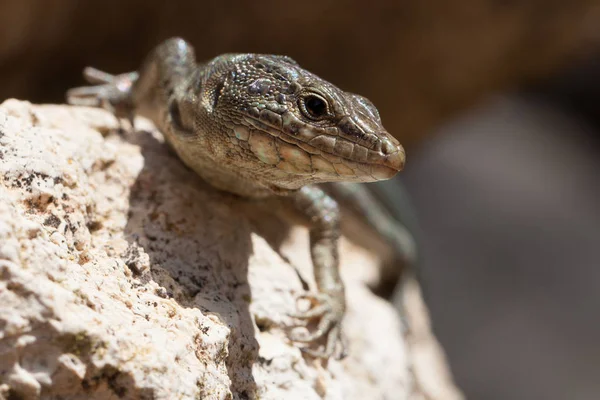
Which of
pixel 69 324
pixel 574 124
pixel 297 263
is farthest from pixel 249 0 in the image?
pixel 574 124

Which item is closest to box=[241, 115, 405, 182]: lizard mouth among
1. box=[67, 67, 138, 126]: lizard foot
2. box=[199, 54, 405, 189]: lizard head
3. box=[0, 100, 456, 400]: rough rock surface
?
box=[199, 54, 405, 189]: lizard head

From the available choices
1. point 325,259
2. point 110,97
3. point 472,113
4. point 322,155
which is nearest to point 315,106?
point 322,155

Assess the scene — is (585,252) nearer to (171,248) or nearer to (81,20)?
(81,20)

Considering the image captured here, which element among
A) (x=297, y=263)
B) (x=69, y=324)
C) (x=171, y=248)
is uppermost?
(x=69, y=324)

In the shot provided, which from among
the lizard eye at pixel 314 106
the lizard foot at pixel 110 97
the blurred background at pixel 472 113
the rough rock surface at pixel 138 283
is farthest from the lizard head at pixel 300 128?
the blurred background at pixel 472 113

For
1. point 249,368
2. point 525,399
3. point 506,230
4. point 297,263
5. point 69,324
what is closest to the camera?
point 69,324

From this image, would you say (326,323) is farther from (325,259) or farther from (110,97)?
(110,97)
